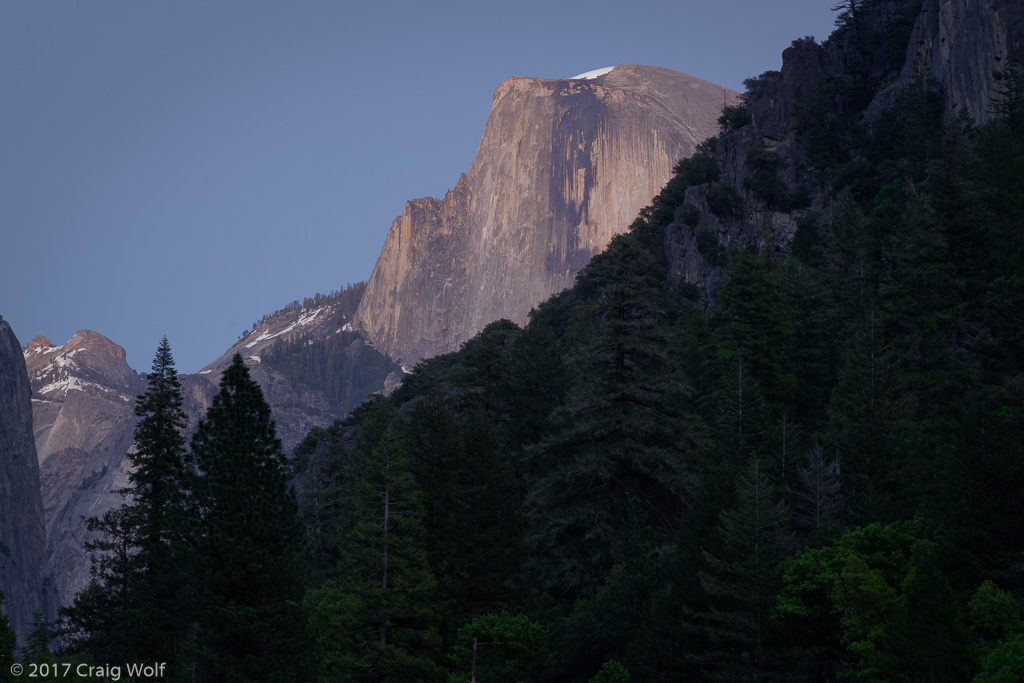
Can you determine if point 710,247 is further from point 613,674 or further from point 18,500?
point 18,500

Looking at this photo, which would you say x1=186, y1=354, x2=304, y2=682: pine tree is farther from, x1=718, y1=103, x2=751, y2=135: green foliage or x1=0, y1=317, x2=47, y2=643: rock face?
x1=0, y1=317, x2=47, y2=643: rock face

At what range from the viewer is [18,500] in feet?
471

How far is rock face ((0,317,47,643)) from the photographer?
134000 mm

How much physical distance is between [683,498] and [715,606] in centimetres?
814

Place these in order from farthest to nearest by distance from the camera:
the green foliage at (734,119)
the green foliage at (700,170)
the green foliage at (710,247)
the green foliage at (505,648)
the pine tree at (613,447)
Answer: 1. the green foliage at (734,119)
2. the green foliage at (700,170)
3. the green foliage at (710,247)
4. the pine tree at (613,447)
5. the green foliage at (505,648)

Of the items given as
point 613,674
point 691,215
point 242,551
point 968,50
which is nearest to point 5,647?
point 242,551

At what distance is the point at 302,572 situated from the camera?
1117 inches

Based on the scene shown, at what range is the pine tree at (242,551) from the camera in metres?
27.0

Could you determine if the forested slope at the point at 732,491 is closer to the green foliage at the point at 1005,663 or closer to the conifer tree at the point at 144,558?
the green foliage at the point at 1005,663

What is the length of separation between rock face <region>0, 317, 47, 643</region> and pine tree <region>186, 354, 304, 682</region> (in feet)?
382

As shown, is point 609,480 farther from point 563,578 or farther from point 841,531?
point 841,531

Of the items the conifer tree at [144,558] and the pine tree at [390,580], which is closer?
the pine tree at [390,580]

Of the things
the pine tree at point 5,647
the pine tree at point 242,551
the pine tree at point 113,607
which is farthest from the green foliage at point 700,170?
the pine tree at point 5,647

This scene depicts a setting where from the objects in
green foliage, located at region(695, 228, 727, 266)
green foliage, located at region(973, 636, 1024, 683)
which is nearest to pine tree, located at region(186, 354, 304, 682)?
green foliage, located at region(973, 636, 1024, 683)
